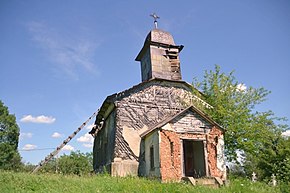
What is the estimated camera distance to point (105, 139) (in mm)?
19781

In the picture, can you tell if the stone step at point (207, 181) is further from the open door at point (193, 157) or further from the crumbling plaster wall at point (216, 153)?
the open door at point (193, 157)

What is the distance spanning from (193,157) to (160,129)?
4.91 metres

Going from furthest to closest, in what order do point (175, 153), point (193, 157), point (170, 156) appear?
point (193, 157)
point (175, 153)
point (170, 156)

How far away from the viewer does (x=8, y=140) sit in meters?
33.1

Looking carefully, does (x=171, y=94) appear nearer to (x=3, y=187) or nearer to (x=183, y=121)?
(x=183, y=121)

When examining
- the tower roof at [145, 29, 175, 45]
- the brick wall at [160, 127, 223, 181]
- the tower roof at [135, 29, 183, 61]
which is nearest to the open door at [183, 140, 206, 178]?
the brick wall at [160, 127, 223, 181]

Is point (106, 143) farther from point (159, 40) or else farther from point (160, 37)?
point (160, 37)

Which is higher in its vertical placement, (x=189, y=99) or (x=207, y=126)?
(x=189, y=99)

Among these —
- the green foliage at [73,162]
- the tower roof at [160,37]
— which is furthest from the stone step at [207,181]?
the green foliage at [73,162]

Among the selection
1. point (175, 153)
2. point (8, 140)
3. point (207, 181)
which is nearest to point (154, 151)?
point (175, 153)

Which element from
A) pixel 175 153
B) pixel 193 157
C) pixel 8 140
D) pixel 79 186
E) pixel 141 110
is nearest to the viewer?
pixel 79 186

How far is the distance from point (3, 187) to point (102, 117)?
456 inches

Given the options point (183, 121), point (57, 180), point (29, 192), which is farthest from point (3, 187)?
point (183, 121)

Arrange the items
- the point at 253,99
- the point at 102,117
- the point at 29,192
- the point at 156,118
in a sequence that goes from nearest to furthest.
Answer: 1. the point at 29,192
2. the point at 253,99
3. the point at 156,118
4. the point at 102,117
